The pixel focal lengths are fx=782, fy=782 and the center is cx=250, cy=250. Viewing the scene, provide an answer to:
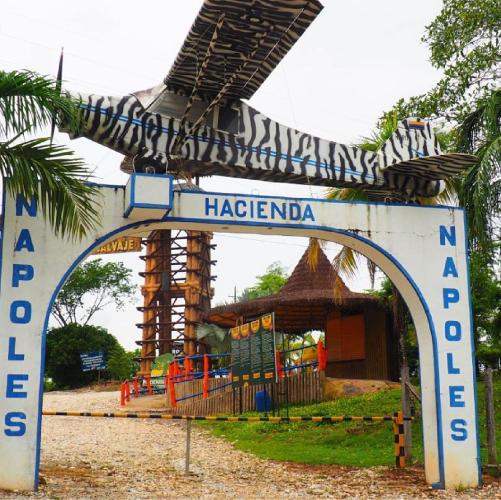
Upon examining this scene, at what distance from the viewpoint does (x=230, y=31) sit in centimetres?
930

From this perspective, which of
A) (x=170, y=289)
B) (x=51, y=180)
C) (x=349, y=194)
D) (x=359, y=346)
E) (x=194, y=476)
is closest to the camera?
(x=51, y=180)

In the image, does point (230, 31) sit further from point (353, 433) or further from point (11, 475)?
point (353, 433)

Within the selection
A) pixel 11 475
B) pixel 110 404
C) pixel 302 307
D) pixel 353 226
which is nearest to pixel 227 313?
pixel 302 307

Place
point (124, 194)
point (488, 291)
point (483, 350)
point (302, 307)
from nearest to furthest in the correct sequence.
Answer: point (124, 194), point (483, 350), point (488, 291), point (302, 307)

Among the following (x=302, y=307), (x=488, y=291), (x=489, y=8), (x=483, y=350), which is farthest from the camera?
(x=302, y=307)

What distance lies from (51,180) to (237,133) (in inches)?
116

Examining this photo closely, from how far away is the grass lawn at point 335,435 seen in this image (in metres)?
13.0

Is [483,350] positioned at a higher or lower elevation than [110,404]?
higher

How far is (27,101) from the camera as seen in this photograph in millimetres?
8836

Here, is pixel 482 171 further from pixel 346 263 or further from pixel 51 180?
pixel 51 180

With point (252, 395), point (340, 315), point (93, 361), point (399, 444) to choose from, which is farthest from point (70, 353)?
point (399, 444)

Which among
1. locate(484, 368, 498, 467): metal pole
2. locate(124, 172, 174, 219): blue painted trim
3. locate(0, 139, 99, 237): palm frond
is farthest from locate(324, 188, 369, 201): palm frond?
locate(0, 139, 99, 237): palm frond

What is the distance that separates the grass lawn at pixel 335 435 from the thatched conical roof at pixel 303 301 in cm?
379

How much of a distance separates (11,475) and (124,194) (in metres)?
3.62
